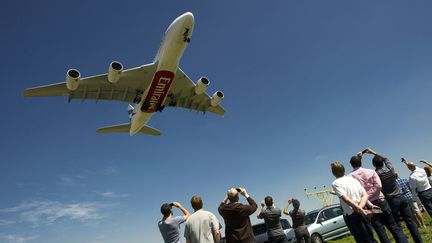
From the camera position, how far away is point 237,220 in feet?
18.0

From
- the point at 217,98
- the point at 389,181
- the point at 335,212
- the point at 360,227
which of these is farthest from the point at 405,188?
the point at 217,98

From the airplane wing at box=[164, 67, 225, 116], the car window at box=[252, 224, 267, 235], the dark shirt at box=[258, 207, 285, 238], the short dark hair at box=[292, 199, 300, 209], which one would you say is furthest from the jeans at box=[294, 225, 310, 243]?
the airplane wing at box=[164, 67, 225, 116]

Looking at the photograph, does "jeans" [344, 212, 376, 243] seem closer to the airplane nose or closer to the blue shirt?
the blue shirt

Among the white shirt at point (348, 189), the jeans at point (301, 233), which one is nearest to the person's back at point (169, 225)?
the white shirt at point (348, 189)

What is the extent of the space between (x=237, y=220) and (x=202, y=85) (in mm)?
17242

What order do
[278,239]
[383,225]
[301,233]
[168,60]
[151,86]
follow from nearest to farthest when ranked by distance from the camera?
[383,225]
[278,239]
[301,233]
[168,60]
[151,86]

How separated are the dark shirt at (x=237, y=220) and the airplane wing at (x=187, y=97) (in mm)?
18272

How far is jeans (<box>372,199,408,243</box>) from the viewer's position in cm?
569

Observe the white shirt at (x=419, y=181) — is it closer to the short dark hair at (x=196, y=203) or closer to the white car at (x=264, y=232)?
the white car at (x=264, y=232)

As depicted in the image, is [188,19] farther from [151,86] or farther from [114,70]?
[114,70]

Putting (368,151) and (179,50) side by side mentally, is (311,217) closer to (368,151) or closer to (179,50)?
(368,151)

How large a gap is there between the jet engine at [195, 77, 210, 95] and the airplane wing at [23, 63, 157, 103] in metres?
3.20

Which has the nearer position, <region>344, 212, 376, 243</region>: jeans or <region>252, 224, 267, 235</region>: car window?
<region>344, 212, 376, 243</region>: jeans

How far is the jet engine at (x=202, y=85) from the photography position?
22000mm
